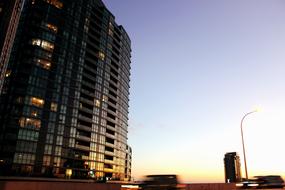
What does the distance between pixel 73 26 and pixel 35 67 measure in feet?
89.3

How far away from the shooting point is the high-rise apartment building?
267ft

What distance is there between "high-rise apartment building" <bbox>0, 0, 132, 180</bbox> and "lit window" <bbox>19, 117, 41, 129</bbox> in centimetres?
3

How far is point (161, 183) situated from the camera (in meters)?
29.7

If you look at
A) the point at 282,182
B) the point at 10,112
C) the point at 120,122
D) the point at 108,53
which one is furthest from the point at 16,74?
the point at 282,182

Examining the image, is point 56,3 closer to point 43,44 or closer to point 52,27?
point 52,27

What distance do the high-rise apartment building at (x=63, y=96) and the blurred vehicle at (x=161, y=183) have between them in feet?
197

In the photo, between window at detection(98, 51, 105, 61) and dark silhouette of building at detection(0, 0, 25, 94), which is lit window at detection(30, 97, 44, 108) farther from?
window at detection(98, 51, 105, 61)

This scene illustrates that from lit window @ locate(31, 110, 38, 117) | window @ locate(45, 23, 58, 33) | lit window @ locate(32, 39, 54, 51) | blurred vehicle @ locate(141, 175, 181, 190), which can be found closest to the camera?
blurred vehicle @ locate(141, 175, 181, 190)

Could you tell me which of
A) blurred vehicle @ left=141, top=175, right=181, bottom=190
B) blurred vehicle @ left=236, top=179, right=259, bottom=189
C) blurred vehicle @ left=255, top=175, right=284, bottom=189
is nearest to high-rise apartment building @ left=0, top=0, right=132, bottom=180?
blurred vehicle @ left=141, top=175, right=181, bottom=190

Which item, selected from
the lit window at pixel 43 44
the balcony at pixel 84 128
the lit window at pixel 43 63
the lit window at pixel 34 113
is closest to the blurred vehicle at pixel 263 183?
the lit window at pixel 34 113

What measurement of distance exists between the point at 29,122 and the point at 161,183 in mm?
65506

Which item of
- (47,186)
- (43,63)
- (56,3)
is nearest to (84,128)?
(43,63)

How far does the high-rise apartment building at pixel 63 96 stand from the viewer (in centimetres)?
8138

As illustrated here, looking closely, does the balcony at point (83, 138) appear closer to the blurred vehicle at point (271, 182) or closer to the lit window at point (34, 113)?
the lit window at point (34, 113)
